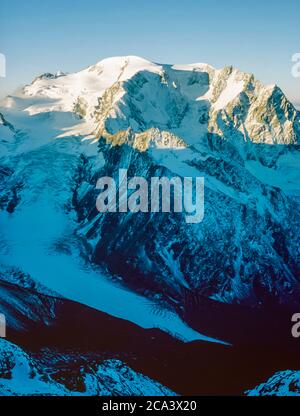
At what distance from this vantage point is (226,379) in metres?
167

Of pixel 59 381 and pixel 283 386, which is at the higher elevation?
pixel 283 386

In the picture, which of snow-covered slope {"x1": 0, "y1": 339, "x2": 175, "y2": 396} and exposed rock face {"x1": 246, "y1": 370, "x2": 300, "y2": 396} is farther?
exposed rock face {"x1": 246, "y1": 370, "x2": 300, "y2": 396}

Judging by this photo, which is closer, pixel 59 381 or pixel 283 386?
pixel 283 386

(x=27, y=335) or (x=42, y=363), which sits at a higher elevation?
(x=42, y=363)

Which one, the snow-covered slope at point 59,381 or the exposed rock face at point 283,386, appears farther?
the exposed rock face at point 283,386
